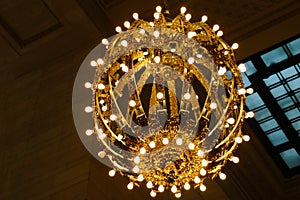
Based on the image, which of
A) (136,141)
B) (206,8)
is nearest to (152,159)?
(136,141)

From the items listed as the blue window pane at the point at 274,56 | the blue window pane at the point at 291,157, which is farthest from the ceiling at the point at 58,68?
the blue window pane at the point at 291,157

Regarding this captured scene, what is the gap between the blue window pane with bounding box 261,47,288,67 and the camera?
8.00 meters

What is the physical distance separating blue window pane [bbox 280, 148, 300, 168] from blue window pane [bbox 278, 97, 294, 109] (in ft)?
2.88

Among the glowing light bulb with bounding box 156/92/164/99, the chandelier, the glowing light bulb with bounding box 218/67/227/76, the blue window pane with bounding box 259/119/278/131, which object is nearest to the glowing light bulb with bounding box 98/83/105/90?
the chandelier

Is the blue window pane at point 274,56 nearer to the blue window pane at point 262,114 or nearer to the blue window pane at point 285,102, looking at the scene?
the blue window pane at point 285,102

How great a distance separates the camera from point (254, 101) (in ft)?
28.1

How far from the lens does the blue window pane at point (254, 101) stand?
27.9 ft

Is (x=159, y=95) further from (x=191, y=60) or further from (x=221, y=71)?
(x=221, y=71)

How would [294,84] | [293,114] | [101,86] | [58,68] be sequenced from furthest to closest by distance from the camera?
[293,114], [294,84], [58,68], [101,86]

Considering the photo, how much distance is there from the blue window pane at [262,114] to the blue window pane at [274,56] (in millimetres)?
819

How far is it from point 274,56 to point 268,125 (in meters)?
1.24

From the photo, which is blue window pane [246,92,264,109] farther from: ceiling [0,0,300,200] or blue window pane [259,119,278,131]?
ceiling [0,0,300,200]

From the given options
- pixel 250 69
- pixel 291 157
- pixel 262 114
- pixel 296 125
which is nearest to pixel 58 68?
pixel 250 69

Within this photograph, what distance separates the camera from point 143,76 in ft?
15.8
